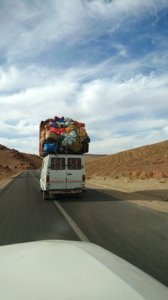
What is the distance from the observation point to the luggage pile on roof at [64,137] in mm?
20469

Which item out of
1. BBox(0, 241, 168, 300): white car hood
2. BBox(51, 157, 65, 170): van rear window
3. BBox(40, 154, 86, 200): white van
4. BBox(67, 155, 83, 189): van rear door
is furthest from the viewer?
BBox(67, 155, 83, 189): van rear door

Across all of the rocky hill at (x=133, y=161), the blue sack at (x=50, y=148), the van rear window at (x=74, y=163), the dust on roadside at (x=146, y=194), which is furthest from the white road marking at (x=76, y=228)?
the rocky hill at (x=133, y=161)

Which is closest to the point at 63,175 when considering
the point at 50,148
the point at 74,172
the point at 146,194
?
the point at 74,172

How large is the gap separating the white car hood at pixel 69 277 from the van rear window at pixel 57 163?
16312 millimetres

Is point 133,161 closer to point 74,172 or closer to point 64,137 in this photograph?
point 74,172

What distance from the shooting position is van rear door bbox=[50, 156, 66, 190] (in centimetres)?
2028

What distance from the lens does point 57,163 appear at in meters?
20.5

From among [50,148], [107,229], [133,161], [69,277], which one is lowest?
[107,229]

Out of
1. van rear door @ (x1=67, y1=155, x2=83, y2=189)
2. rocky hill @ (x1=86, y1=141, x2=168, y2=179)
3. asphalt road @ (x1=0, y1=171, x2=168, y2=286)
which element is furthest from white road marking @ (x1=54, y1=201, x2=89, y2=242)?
rocky hill @ (x1=86, y1=141, x2=168, y2=179)

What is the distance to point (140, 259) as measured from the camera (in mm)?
7219

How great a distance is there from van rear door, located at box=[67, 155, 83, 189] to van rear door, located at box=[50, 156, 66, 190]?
0.85ft

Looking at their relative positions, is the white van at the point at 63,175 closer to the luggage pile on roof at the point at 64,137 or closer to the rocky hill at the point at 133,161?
the luggage pile on roof at the point at 64,137

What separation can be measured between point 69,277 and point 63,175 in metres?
17.4

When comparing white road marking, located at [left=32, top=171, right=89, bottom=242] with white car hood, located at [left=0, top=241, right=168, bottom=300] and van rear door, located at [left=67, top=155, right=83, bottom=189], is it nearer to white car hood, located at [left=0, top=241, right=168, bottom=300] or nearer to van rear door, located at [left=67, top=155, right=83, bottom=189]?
van rear door, located at [left=67, top=155, right=83, bottom=189]
